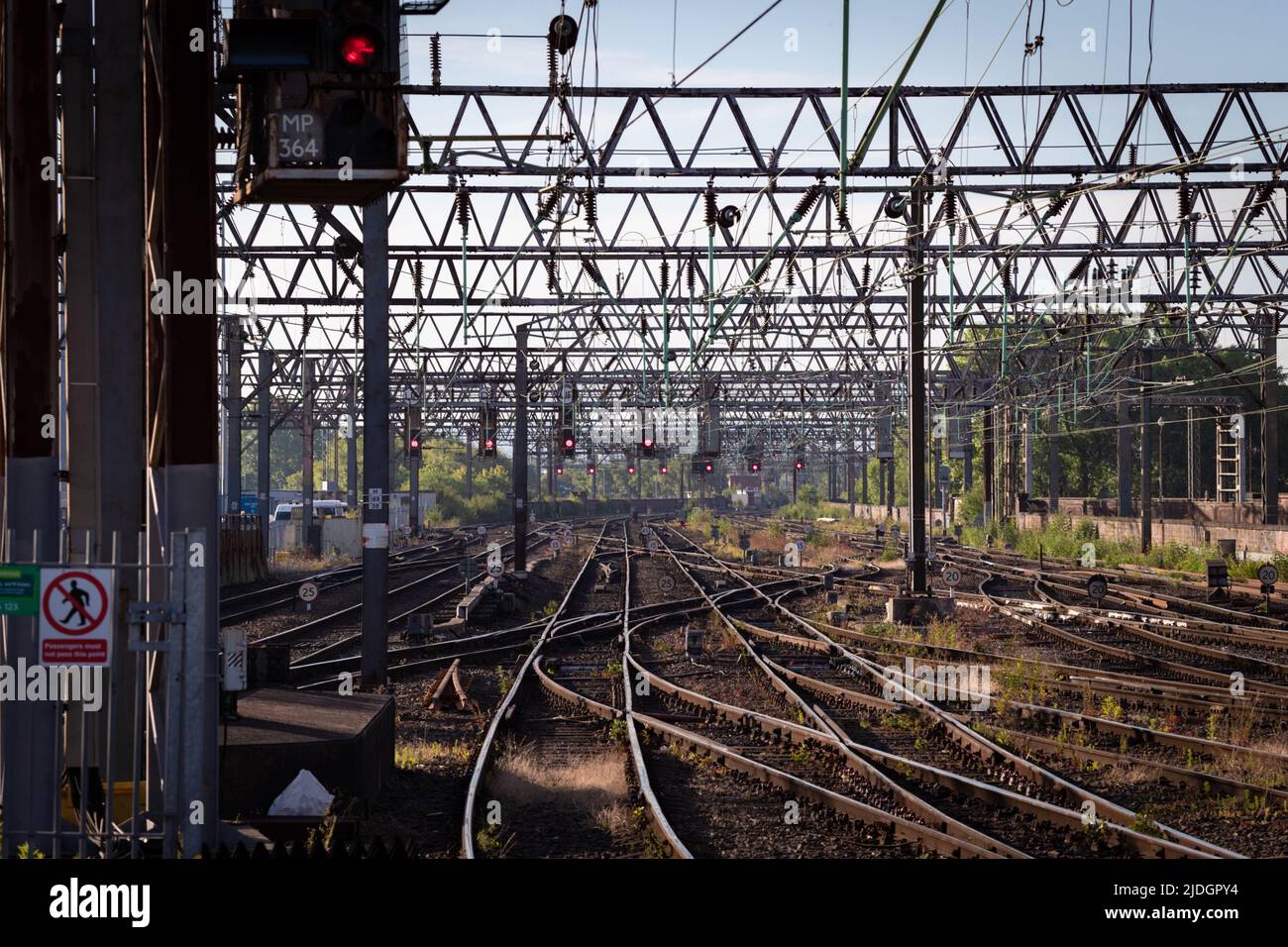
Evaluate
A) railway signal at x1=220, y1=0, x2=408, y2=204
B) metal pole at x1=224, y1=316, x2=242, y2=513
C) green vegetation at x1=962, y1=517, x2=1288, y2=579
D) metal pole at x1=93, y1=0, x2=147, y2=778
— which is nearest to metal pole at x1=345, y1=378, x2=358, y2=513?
metal pole at x1=224, y1=316, x2=242, y2=513

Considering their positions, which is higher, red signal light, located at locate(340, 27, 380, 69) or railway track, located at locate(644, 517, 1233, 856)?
red signal light, located at locate(340, 27, 380, 69)

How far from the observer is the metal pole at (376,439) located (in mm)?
15836

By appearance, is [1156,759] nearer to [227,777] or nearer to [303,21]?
[227,777]

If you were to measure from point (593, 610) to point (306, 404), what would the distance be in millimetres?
20062

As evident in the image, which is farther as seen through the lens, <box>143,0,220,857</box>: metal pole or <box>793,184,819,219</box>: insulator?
<box>793,184,819,219</box>: insulator

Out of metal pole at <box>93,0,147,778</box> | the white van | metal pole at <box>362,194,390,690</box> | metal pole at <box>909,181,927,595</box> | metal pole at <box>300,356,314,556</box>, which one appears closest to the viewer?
metal pole at <box>93,0,147,778</box>

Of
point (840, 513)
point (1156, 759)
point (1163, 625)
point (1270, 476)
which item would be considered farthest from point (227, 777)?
point (840, 513)

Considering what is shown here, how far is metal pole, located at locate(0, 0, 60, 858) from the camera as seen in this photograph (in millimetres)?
8250

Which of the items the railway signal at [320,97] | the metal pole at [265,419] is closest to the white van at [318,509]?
the metal pole at [265,419]

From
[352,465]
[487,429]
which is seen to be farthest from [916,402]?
[352,465]

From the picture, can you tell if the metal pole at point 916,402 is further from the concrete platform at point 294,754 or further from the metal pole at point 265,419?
the metal pole at point 265,419

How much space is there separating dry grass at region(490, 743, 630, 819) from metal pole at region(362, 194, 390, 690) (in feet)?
Answer: 12.7
